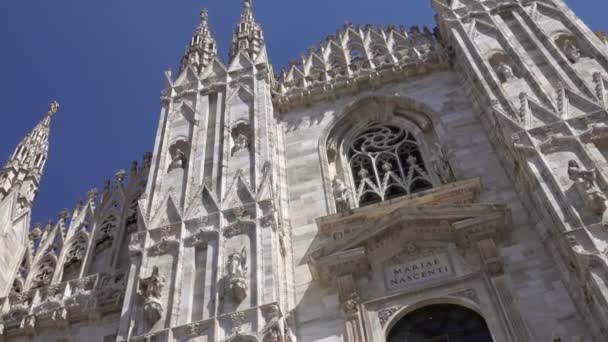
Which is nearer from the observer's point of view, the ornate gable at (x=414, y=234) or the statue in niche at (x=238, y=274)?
the statue in niche at (x=238, y=274)

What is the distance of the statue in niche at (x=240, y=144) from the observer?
514 inches

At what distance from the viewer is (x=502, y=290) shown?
958cm

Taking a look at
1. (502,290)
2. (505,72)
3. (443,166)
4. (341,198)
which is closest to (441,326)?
(502,290)

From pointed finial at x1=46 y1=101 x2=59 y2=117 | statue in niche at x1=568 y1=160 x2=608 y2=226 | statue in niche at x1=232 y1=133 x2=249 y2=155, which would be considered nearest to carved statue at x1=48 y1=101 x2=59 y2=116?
pointed finial at x1=46 y1=101 x2=59 y2=117

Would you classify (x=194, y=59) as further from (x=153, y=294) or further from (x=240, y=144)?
(x=153, y=294)

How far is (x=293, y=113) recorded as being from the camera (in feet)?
51.1

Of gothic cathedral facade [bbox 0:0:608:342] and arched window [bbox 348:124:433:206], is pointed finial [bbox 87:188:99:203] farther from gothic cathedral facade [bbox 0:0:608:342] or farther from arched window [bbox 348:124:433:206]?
arched window [bbox 348:124:433:206]

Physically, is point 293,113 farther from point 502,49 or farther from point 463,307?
point 463,307

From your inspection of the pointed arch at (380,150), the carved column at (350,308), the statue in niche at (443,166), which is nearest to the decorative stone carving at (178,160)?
the pointed arch at (380,150)

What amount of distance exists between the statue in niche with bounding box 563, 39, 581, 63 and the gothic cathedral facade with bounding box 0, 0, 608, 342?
7 centimetres

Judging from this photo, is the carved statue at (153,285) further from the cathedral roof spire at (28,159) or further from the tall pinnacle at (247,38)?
the tall pinnacle at (247,38)

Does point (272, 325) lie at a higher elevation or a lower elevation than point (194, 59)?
lower

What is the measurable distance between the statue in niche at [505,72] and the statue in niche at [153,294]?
7.25m

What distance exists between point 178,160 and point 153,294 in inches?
154
